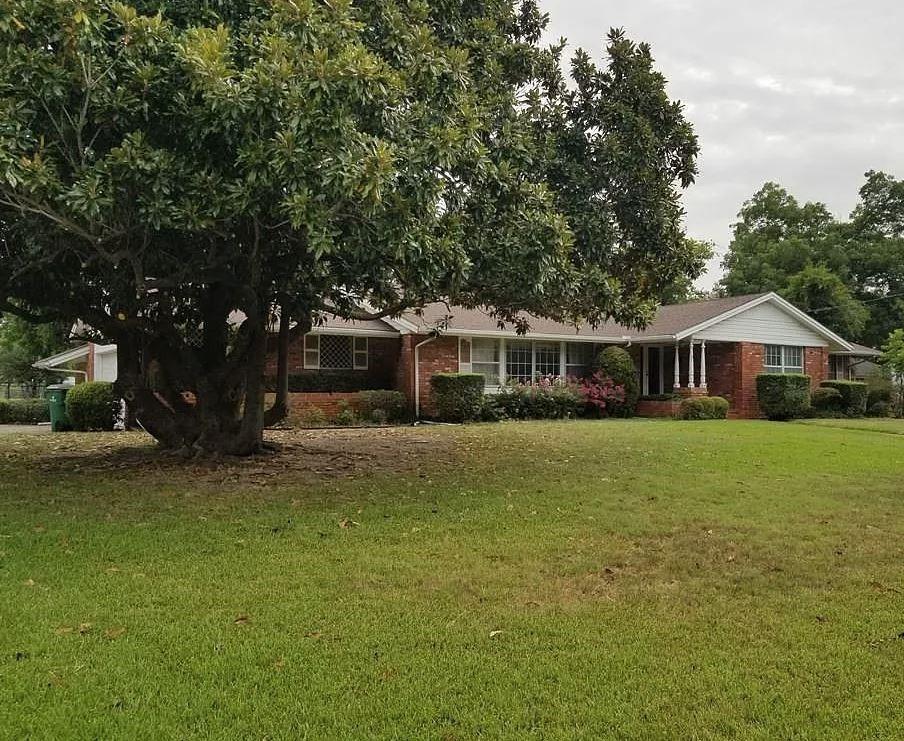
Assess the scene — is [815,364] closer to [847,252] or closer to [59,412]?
[847,252]

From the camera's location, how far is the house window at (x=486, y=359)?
22.2 meters

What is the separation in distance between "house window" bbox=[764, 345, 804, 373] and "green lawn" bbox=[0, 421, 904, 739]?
54.6ft

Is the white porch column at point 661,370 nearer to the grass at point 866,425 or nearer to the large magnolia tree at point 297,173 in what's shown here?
the grass at point 866,425

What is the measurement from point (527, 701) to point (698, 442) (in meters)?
11.7

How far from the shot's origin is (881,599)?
4.81m

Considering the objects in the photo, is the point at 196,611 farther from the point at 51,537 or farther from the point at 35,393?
the point at 35,393

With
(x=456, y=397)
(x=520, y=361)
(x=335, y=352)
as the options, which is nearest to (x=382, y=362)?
(x=335, y=352)

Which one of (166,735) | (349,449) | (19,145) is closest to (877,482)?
(349,449)

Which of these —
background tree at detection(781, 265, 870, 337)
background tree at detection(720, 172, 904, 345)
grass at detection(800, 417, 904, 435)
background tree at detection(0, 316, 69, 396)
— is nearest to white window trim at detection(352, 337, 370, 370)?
grass at detection(800, 417, 904, 435)

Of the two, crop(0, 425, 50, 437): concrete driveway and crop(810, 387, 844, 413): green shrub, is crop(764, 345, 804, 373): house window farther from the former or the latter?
crop(0, 425, 50, 437): concrete driveway

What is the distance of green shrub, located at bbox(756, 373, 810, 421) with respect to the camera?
75.8 ft

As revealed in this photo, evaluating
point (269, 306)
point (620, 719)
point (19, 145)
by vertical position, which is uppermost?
point (19, 145)

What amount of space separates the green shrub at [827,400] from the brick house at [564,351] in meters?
1.25

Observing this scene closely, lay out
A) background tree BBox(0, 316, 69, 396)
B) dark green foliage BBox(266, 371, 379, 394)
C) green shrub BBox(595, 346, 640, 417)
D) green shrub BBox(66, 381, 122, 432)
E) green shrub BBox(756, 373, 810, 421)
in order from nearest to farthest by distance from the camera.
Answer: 1. green shrub BBox(66, 381, 122, 432)
2. dark green foliage BBox(266, 371, 379, 394)
3. green shrub BBox(595, 346, 640, 417)
4. green shrub BBox(756, 373, 810, 421)
5. background tree BBox(0, 316, 69, 396)
